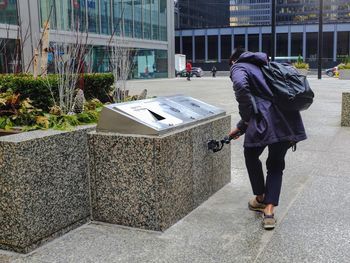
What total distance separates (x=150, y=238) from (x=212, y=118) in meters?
1.90

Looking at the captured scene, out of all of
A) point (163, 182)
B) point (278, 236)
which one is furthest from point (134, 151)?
point (278, 236)

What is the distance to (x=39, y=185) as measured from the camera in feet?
13.4

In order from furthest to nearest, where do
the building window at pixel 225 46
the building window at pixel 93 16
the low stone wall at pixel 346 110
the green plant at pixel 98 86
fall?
the building window at pixel 225 46 → the building window at pixel 93 16 → the low stone wall at pixel 346 110 → the green plant at pixel 98 86

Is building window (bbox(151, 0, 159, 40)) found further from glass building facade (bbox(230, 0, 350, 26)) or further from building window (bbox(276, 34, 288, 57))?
glass building facade (bbox(230, 0, 350, 26))

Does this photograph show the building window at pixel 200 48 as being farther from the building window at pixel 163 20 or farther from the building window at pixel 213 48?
the building window at pixel 163 20

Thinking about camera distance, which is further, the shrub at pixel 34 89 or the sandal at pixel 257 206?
the shrub at pixel 34 89

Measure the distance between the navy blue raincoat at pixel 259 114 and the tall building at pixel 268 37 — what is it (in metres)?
75.2

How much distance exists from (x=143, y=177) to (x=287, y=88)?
1.56 metres

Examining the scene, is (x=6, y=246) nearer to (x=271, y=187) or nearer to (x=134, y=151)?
(x=134, y=151)

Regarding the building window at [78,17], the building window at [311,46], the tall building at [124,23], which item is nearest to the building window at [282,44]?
the building window at [311,46]

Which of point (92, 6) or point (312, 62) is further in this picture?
point (312, 62)

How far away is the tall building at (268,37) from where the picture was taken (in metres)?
84.2

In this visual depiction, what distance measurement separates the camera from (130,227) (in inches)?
180

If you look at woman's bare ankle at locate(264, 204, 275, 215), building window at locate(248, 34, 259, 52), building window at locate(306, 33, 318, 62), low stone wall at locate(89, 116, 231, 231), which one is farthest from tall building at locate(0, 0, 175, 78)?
building window at locate(306, 33, 318, 62)
